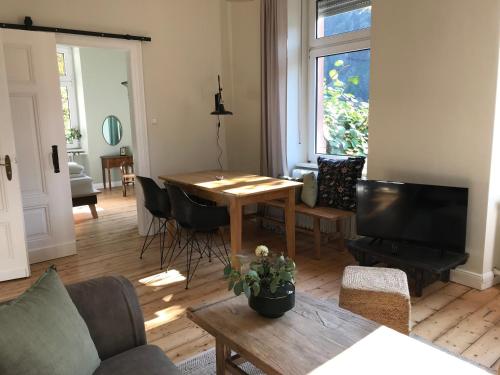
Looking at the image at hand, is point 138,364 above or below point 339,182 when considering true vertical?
below

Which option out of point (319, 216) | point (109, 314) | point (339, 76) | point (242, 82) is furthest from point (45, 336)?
point (242, 82)

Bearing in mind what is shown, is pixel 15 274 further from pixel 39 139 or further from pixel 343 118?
pixel 343 118

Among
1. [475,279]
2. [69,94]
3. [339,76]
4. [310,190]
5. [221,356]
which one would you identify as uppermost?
[69,94]

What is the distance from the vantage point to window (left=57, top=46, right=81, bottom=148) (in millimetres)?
7758

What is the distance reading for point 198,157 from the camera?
204 inches

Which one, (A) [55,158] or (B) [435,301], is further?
(A) [55,158]

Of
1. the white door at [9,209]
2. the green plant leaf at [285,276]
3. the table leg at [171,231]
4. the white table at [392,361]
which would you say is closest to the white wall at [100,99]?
the table leg at [171,231]

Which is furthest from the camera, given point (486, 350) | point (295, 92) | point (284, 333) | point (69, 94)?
point (69, 94)

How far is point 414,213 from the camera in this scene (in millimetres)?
3215

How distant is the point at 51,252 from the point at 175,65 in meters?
2.42

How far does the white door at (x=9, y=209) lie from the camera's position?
3.37m

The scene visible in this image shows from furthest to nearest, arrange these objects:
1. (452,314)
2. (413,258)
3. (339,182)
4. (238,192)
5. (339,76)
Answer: (339,76)
(339,182)
(238,192)
(413,258)
(452,314)

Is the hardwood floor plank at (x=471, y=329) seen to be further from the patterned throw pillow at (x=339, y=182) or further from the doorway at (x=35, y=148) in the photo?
the doorway at (x=35, y=148)

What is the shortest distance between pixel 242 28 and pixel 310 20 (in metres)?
0.86
